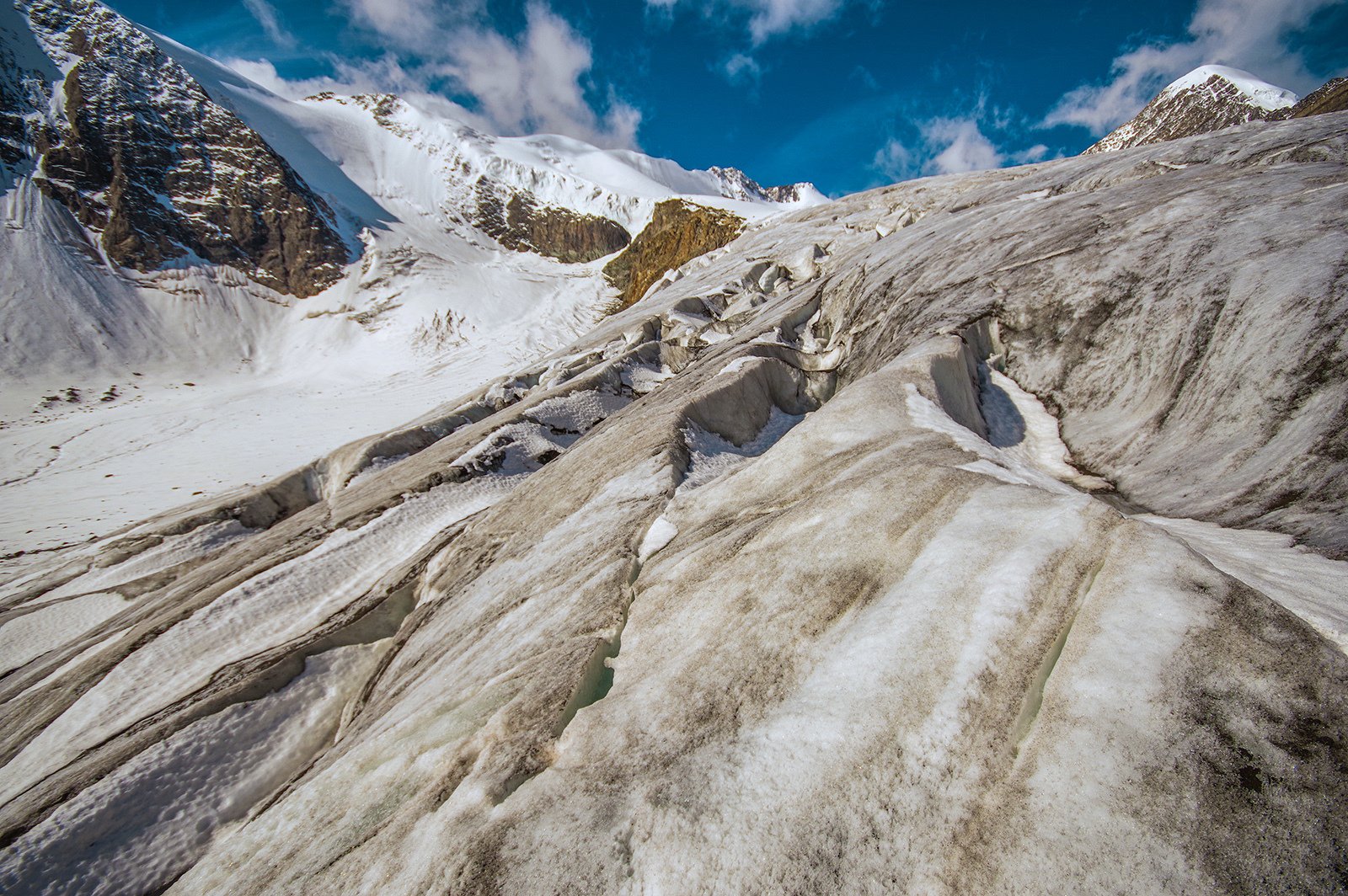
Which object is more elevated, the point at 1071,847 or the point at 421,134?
the point at 421,134

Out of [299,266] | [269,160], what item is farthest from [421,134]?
[299,266]

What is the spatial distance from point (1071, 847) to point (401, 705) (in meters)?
5.16

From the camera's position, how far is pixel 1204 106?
14000 cm

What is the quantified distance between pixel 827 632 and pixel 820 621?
0.34 feet

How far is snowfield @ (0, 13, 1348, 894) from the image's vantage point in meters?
2.36

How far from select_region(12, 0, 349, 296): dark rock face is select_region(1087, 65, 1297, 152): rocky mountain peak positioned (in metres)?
174

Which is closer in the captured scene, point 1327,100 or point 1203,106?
point 1327,100

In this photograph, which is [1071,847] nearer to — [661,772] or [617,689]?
[661,772]

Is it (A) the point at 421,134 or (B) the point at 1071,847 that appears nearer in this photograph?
(B) the point at 1071,847

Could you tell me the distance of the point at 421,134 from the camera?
292ft

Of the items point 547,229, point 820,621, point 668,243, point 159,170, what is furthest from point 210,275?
point 820,621

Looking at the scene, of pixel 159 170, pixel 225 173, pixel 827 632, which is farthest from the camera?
pixel 225 173

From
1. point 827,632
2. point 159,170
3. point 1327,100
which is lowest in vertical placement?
point 827,632

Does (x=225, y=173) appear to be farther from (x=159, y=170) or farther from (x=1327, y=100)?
(x=1327, y=100)
